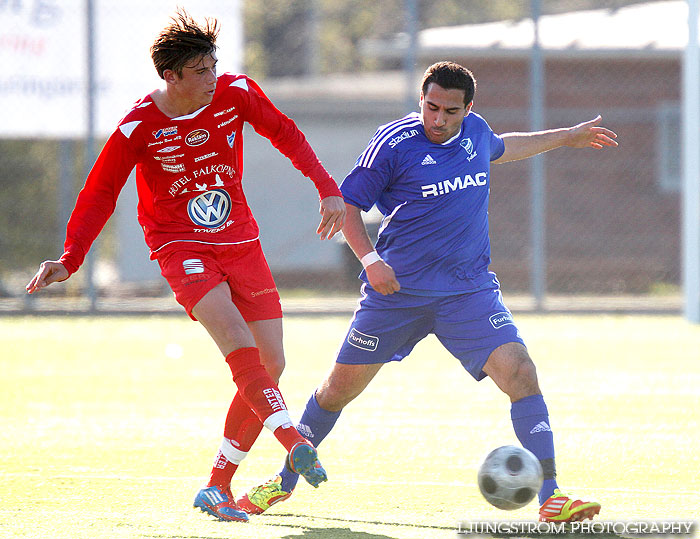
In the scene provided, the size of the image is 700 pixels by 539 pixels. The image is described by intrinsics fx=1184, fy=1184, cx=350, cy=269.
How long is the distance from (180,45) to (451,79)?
1144 mm

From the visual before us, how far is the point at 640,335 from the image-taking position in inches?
Answer: 479

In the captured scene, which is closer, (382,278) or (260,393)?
(260,393)

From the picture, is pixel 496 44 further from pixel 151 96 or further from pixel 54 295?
pixel 151 96

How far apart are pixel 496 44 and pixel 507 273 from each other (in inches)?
140

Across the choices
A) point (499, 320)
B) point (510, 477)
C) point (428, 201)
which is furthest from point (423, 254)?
point (510, 477)

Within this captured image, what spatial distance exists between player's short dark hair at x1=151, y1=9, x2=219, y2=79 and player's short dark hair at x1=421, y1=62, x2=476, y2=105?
0.94 metres

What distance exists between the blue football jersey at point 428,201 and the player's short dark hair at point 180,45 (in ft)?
2.80

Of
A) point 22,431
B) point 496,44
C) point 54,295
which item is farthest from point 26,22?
point 22,431

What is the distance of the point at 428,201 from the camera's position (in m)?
5.20

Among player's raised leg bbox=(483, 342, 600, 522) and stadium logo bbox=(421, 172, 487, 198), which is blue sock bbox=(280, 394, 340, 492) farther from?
stadium logo bbox=(421, 172, 487, 198)

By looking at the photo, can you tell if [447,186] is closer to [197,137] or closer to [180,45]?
[197,137]

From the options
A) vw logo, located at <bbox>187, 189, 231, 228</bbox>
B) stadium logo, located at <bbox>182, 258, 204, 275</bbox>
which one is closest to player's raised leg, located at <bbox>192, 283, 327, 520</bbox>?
stadium logo, located at <bbox>182, 258, 204, 275</bbox>

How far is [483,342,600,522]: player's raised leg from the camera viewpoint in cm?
476

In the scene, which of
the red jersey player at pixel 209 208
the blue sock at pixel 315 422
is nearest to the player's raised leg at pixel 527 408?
the blue sock at pixel 315 422
